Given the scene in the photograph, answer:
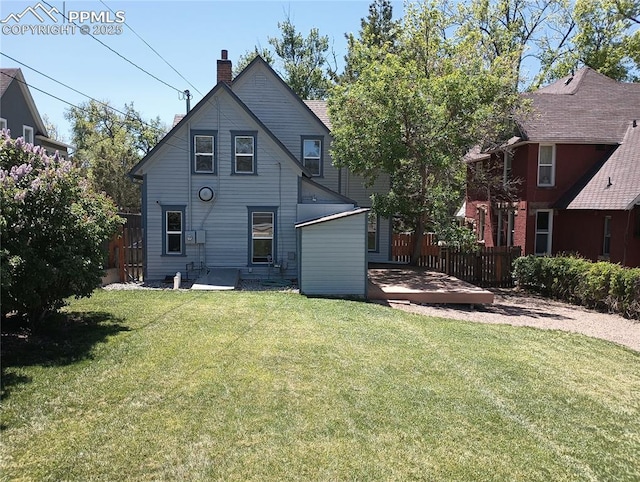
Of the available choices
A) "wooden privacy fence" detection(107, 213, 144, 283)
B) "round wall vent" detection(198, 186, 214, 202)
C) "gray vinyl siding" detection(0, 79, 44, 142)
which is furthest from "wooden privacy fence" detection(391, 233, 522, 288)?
"gray vinyl siding" detection(0, 79, 44, 142)

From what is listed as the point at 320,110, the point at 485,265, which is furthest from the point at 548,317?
the point at 320,110

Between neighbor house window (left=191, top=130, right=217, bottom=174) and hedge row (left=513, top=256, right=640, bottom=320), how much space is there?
11070 mm

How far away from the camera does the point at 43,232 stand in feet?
24.2

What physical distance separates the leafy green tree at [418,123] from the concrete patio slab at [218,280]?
546cm

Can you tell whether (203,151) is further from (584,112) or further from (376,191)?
(584,112)

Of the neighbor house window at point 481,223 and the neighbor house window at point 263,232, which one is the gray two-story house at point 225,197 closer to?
the neighbor house window at point 263,232

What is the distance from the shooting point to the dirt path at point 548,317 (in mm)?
10737

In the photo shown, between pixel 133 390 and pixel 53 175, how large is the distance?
12.8 feet

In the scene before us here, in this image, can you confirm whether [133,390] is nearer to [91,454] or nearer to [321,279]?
[91,454]

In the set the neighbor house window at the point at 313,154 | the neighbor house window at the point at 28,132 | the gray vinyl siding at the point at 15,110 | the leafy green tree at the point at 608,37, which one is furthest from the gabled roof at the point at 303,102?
the leafy green tree at the point at 608,37

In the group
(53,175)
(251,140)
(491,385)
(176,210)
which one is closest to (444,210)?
(251,140)

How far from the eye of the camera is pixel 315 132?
65.9 ft

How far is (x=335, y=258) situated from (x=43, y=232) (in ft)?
25.2

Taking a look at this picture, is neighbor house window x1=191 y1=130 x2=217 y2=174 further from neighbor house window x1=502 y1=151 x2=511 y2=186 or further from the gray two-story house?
neighbor house window x1=502 y1=151 x2=511 y2=186
